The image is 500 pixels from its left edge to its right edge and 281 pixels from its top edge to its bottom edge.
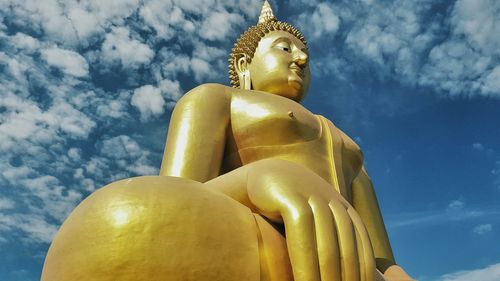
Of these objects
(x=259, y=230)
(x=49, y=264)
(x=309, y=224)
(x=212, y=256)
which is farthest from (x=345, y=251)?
(x=49, y=264)

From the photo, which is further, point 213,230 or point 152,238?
point 213,230

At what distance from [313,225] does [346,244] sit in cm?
20

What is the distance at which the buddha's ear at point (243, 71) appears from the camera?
5.77 meters

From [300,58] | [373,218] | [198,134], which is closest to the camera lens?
[198,134]

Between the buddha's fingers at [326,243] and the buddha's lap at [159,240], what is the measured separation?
0.66 feet

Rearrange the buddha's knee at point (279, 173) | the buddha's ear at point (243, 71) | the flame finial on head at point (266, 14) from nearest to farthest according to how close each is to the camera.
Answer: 1. the buddha's knee at point (279, 173)
2. the buddha's ear at point (243, 71)
3. the flame finial on head at point (266, 14)

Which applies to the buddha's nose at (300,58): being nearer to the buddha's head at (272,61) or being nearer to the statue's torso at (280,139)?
the buddha's head at (272,61)

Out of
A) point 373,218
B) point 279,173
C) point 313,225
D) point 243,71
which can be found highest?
point 243,71

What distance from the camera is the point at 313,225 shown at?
295 centimetres

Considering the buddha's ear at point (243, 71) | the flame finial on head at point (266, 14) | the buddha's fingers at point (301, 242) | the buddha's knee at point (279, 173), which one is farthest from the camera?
the flame finial on head at point (266, 14)

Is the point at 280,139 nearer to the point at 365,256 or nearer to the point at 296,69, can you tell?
the point at 296,69

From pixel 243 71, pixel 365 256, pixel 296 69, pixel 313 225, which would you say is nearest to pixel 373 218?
pixel 296 69

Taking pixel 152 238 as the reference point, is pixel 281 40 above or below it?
above

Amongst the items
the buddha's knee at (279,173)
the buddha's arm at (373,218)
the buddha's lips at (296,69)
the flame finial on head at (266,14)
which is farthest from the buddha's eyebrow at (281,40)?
the buddha's knee at (279,173)
